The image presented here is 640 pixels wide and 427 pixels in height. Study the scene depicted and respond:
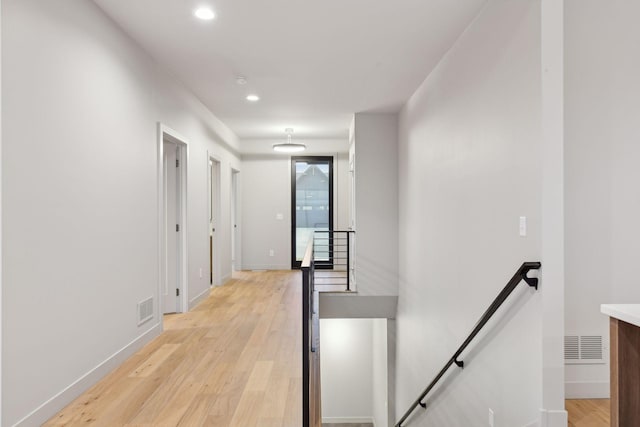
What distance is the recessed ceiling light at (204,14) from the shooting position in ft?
9.65

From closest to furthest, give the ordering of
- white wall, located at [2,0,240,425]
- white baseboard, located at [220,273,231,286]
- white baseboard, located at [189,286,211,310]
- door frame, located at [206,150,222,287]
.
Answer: white wall, located at [2,0,240,425], white baseboard, located at [189,286,211,310], door frame, located at [206,150,222,287], white baseboard, located at [220,273,231,286]

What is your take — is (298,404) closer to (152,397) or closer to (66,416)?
(152,397)

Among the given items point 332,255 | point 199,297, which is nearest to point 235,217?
point 332,255

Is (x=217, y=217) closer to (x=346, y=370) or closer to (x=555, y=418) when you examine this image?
(x=346, y=370)

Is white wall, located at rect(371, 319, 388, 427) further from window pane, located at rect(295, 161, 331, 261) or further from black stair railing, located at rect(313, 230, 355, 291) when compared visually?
window pane, located at rect(295, 161, 331, 261)

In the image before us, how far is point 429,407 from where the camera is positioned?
4520 mm

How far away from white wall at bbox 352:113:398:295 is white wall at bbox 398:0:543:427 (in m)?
1.14

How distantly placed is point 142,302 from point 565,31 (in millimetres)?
3656

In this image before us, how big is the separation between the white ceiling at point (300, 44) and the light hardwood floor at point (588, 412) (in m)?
2.58

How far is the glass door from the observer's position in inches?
348

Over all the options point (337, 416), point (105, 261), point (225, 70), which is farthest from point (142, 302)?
point (337, 416)

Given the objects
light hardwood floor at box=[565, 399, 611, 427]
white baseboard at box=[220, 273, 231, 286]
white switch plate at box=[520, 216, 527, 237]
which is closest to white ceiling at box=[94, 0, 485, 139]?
white switch plate at box=[520, 216, 527, 237]

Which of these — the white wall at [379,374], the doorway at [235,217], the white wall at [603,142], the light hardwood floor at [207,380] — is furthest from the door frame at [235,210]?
the white wall at [603,142]

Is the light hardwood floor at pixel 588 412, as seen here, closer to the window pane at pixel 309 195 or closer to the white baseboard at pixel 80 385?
the white baseboard at pixel 80 385
